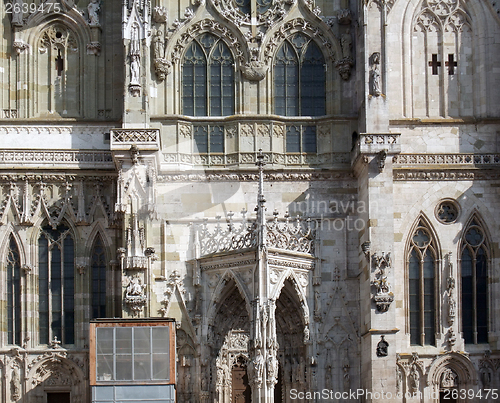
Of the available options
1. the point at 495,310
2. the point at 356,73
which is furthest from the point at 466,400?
the point at 356,73

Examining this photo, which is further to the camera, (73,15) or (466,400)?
(73,15)

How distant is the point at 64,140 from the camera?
34.2 meters

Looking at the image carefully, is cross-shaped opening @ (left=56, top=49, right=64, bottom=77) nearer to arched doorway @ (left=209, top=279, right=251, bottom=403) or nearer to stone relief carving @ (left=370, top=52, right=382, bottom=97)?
A: arched doorway @ (left=209, top=279, right=251, bottom=403)

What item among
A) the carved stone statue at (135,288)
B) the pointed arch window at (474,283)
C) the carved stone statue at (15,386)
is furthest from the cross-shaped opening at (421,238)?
the carved stone statue at (15,386)

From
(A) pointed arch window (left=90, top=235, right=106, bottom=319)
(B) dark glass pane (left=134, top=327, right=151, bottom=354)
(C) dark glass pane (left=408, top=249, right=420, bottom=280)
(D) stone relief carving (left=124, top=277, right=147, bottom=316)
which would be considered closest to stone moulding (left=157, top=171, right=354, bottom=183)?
(A) pointed arch window (left=90, top=235, right=106, bottom=319)

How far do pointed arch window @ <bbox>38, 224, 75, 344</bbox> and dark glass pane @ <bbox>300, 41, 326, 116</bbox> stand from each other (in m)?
7.38

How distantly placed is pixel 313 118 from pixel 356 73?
5.55ft

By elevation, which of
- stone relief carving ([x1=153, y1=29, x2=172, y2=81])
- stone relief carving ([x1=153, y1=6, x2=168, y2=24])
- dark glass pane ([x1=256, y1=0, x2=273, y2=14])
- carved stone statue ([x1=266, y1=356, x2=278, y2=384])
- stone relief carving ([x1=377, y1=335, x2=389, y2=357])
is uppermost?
dark glass pane ([x1=256, y1=0, x2=273, y2=14])

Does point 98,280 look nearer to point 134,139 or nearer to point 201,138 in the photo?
point 134,139

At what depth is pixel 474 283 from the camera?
110 ft

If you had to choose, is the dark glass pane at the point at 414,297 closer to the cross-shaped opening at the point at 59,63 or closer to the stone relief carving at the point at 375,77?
the stone relief carving at the point at 375,77

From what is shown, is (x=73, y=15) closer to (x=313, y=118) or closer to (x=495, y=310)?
(x=313, y=118)

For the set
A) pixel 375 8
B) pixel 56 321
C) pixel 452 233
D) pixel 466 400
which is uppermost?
pixel 375 8

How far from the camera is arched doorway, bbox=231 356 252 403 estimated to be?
151ft
